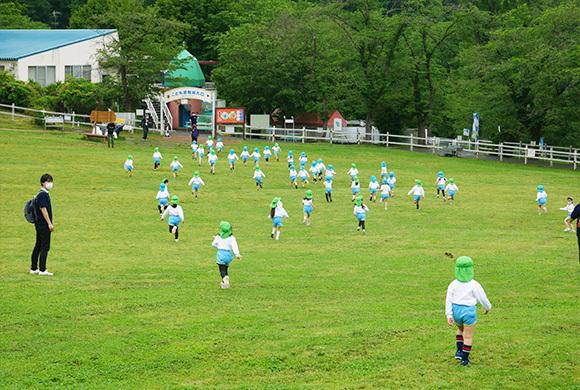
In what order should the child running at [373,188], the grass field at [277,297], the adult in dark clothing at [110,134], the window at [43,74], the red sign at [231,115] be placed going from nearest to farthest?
the grass field at [277,297] < the child running at [373,188] < the adult in dark clothing at [110,134] < the red sign at [231,115] < the window at [43,74]

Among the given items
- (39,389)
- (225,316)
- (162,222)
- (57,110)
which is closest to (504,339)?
(225,316)

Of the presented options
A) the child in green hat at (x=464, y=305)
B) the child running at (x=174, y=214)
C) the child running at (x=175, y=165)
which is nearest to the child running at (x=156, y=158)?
the child running at (x=175, y=165)

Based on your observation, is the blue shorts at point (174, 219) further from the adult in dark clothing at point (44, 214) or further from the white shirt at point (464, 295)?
the white shirt at point (464, 295)

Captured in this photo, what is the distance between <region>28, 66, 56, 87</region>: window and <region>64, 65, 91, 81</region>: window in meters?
1.30

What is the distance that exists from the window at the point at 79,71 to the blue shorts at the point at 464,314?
185 ft

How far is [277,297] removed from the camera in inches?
564

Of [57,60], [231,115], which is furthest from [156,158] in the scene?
[57,60]

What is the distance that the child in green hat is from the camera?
32.1ft

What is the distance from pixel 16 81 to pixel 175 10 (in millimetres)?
32913

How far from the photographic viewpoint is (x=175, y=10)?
83.0m

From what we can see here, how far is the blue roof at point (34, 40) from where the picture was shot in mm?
60125

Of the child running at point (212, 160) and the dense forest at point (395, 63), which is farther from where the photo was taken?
the dense forest at point (395, 63)

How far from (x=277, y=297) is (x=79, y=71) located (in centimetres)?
5213

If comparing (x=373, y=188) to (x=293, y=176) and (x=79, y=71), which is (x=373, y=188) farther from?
(x=79, y=71)
